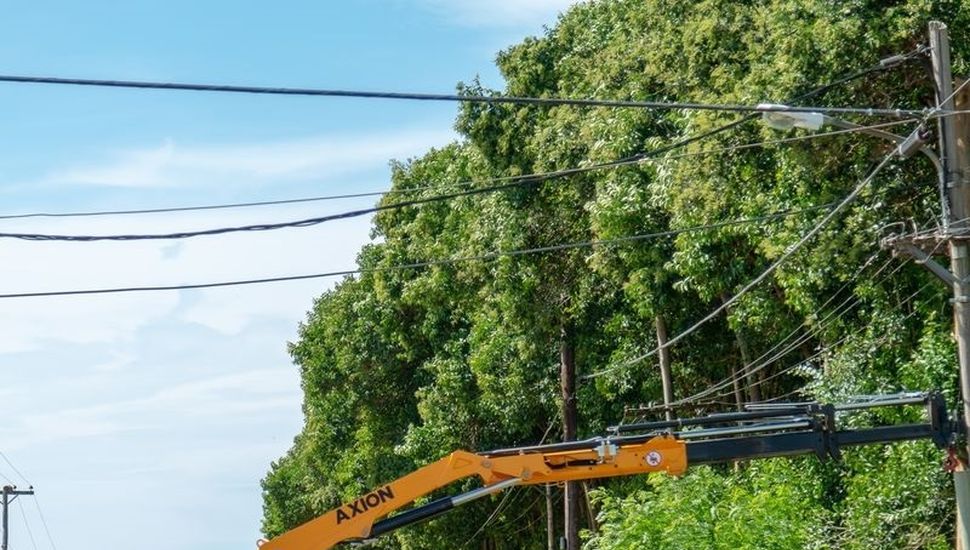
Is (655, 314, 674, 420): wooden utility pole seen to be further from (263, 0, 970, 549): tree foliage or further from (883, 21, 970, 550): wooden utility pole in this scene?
(883, 21, 970, 550): wooden utility pole

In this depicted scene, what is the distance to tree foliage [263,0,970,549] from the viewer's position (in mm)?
30188

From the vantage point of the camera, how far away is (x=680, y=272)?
121ft

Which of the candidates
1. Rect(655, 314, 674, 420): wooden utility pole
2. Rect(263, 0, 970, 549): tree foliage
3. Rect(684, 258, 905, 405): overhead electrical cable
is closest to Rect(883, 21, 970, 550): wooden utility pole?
Rect(263, 0, 970, 549): tree foliage

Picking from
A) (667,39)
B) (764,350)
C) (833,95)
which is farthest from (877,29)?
(764,350)

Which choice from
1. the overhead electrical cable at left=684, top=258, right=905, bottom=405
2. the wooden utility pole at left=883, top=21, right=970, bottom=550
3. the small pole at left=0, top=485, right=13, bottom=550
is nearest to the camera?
the wooden utility pole at left=883, top=21, right=970, bottom=550

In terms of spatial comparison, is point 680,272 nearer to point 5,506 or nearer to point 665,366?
point 665,366

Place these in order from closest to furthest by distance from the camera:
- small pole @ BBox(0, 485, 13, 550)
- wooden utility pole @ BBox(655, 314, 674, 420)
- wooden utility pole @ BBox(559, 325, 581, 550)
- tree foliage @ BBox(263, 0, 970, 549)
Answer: tree foliage @ BBox(263, 0, 970, 549), wooden utility pole @ BBox(655, 314, 674, 420), wooden utility pole @ BBox(559, 325, 581, 550), small pole @ BBox(0, 485, 13, 550)

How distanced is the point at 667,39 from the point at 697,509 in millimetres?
11782

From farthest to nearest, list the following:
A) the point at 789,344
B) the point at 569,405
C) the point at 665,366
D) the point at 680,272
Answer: the point at 569,405
the point at 665,366
the point at 789,344
the point at 680,272

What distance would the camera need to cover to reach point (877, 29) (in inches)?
1161

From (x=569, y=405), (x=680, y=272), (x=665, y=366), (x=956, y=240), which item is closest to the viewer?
(x=956, y=240)

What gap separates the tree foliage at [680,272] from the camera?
3019 cm

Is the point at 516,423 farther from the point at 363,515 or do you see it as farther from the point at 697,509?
the point at 363,515

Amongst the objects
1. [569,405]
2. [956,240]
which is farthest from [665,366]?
[956,240]
